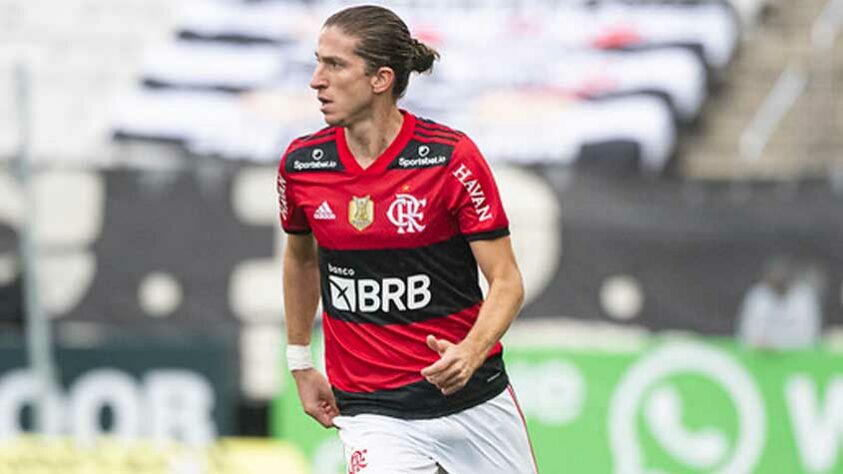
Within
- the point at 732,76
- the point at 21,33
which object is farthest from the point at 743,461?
the point at 21,33

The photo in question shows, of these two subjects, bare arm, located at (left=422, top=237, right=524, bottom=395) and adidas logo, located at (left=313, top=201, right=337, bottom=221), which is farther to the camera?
adidas logo, located at (left=313, top=201, right=337, bottom=221)

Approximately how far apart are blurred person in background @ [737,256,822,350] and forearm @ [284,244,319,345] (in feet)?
19.7

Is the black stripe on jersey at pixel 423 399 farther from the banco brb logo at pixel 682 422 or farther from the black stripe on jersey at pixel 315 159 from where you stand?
the banco brb logo at pixel 682 422

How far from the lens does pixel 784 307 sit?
11688 millimetres

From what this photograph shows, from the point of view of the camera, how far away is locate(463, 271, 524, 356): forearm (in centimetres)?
552

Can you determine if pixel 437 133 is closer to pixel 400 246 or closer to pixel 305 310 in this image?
pixel 400 246

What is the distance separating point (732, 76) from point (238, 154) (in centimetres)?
481

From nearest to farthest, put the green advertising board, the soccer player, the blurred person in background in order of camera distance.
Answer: the soccer player, the green advertising board, the blurred person in background

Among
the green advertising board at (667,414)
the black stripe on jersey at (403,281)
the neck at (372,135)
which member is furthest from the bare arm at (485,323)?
the green advertising board at (667,414)

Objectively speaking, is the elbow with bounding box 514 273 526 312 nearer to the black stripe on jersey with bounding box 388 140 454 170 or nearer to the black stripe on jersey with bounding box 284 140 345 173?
the black stripe on jersey with bounding box 388 140 454 170

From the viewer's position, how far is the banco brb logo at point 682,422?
11.2 m

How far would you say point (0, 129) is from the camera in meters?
15.9

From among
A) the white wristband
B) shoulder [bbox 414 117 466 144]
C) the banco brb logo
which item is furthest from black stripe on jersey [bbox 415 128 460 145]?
the banco brb logo

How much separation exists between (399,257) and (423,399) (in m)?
0.47
